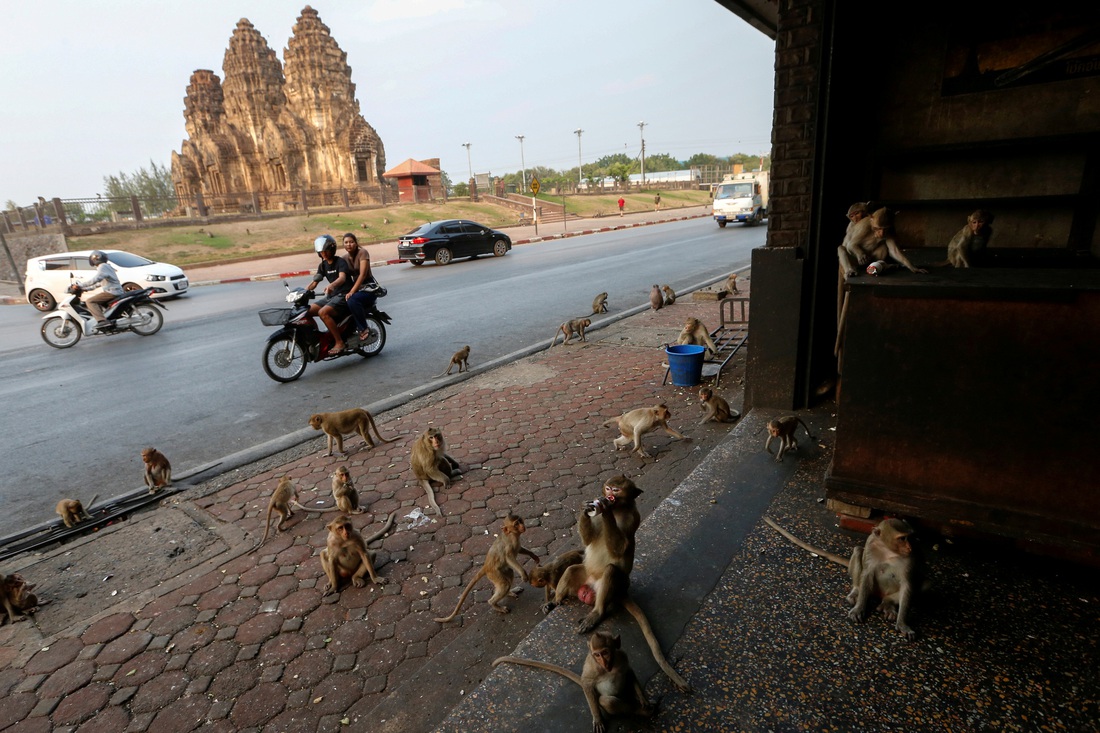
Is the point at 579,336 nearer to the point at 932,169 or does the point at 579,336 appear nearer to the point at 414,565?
the point at 932,169

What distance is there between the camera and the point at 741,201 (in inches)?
1101

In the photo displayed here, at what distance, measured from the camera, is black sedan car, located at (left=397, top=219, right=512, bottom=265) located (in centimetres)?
2086

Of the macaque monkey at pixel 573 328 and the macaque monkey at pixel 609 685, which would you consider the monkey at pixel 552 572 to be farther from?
the macaque monkey at pixel 573 328

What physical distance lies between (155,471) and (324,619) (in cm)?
267

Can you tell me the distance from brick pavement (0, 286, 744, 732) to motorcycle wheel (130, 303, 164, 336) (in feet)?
29.1

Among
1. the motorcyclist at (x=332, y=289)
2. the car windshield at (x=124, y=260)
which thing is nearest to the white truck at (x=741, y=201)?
the motorcyclist at (x=332, y=289)

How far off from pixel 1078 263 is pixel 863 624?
3.11 m

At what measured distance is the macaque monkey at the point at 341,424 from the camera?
17.0ft

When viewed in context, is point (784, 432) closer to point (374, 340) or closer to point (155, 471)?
point (155, 471)

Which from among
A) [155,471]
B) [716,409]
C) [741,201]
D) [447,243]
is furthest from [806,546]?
[741,201]

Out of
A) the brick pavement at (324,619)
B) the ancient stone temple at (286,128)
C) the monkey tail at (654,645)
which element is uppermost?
the ancient stone temple at (286,128)

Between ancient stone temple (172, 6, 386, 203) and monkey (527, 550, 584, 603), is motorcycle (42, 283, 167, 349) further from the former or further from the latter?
ancient stone temple (172, 6, 386, 203)

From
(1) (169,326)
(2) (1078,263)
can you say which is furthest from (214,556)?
(1) (169,326)

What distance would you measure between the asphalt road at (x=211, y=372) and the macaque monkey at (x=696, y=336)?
2.87m
